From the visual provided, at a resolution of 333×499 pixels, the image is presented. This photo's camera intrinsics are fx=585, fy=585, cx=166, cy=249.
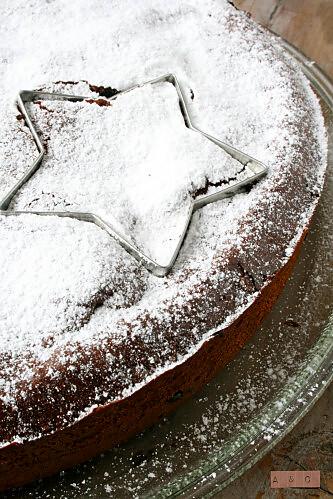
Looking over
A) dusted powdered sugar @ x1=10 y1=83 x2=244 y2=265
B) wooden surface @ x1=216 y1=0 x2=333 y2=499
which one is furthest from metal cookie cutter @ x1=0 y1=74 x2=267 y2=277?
wooden surface @ x1=216 y1=0 x2=333 y2=499

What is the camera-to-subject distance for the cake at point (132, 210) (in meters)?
1.00

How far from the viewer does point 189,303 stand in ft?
3.52

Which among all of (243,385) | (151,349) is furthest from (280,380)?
(151,349)

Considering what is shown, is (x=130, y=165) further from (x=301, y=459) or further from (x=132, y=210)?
(x=301, y=459)

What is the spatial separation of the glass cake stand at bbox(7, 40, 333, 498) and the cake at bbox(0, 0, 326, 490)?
0.04 m

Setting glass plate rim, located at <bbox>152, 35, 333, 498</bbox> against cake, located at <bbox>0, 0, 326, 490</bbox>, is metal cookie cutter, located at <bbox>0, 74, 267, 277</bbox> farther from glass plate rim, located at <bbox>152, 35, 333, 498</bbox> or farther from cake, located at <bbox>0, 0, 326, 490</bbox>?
glass plate rim, located at <bbox>152, 35, 333, 498</bbox>

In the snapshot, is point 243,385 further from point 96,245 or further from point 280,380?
point 96,245

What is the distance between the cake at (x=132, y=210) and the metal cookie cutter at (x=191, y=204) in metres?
0.01

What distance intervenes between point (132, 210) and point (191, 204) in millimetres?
121

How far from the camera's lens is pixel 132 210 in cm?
118

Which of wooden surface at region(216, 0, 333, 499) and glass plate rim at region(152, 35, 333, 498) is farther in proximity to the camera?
wooden surface at region(216, 0, 333, 499)

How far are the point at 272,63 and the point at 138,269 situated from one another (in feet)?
2.41

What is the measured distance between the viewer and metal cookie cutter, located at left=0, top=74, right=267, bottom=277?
110cm

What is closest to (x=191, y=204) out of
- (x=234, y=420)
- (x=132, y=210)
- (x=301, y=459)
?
(x=132, y=210)
